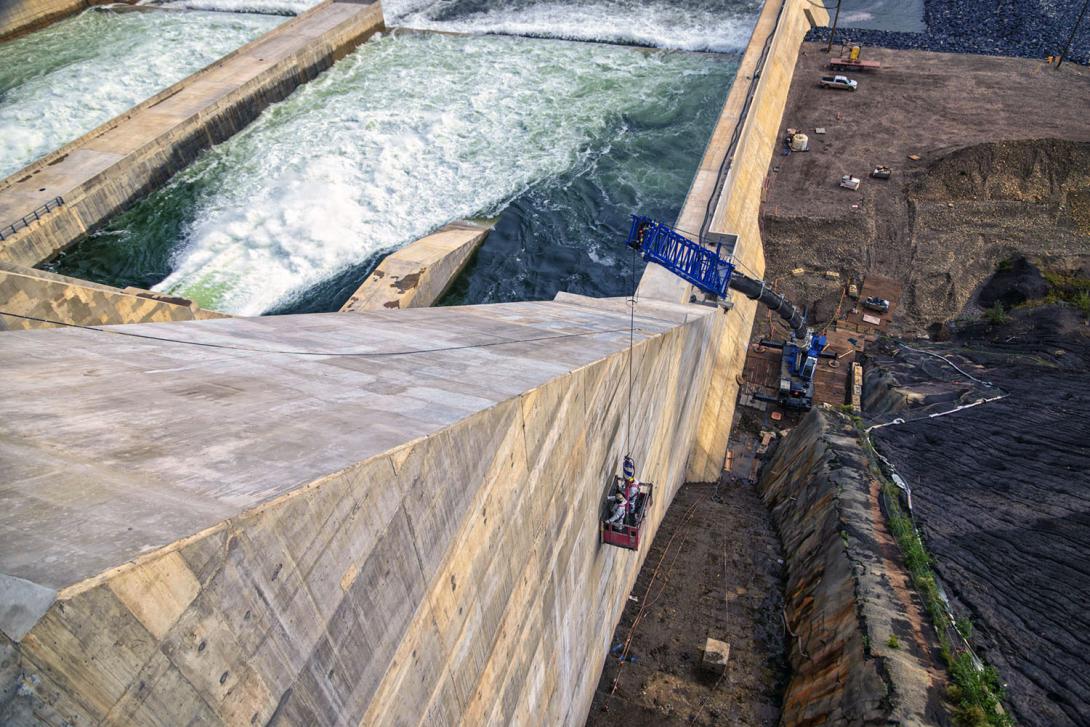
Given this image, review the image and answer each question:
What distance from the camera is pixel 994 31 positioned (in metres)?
49.1

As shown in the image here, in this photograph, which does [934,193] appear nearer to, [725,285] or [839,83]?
[839,83]

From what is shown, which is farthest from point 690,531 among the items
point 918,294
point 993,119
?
point 993,119

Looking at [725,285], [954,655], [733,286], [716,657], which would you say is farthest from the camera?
[733,286]

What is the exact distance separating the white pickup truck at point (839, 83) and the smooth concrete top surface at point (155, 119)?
3087 centimetres

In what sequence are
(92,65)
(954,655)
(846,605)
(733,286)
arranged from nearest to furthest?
(954,655) → (846,605) → (733,286) → (92,65)

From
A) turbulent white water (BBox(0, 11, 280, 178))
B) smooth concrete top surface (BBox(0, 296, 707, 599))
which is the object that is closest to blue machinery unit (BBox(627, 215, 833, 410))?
smooth concrete top surface (BBox(0, 296, 707, 599))

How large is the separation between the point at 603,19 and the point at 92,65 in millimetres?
33974

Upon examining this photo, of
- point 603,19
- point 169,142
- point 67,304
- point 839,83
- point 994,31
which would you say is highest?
point 603,19

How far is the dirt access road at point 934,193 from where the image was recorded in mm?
30406

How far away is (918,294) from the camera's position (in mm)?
29734

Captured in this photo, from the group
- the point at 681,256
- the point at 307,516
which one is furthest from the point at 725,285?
the point at 307,516

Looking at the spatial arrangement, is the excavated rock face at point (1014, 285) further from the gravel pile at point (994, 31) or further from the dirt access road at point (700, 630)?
the gravel pile at point (994, 31)

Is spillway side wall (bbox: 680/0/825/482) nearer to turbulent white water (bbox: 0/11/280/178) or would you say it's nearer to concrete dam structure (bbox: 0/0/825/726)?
concrete dam structure (bbox: 0/0/825/726)

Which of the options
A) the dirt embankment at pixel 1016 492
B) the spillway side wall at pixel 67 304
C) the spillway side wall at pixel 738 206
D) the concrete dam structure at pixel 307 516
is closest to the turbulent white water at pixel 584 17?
the spillway side wall at pixel 738 206
